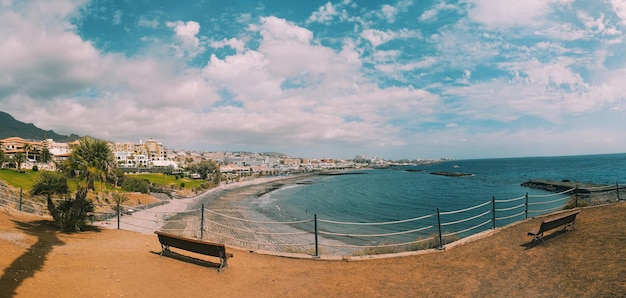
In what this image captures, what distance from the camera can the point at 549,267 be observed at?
6.96m

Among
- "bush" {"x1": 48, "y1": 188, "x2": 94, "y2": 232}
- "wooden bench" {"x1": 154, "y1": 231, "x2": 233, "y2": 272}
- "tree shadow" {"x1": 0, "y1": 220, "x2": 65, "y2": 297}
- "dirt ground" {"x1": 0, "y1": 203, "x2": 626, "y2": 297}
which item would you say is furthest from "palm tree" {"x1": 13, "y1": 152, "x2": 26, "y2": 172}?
"wooden bench" {"x1": 154, "y1": 231, "x2": 233, "y2": 272}

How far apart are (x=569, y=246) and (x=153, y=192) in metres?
56.1

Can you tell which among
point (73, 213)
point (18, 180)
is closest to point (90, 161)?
point (73, 213)

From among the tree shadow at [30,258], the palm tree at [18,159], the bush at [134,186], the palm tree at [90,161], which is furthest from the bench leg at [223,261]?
the palm tree at [18,159]

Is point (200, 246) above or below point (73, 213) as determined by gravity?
below

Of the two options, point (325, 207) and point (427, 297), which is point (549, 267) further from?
point (325, 207)

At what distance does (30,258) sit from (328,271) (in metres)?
6.66

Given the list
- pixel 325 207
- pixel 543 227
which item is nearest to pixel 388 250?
pixel 543 227

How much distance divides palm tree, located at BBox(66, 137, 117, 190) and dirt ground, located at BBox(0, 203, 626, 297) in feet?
9.34

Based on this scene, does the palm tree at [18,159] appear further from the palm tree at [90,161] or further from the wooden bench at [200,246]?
the wooden bench at [200,246]

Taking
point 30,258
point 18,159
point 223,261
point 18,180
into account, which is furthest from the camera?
point 18,159

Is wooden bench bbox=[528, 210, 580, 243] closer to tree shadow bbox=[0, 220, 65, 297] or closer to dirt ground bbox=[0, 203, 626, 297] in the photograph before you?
dirt ground bbox=[0, 203, 626, 297]

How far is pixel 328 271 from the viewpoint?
7797mm

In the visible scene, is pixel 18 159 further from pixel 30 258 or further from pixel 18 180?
pixel 30 258
